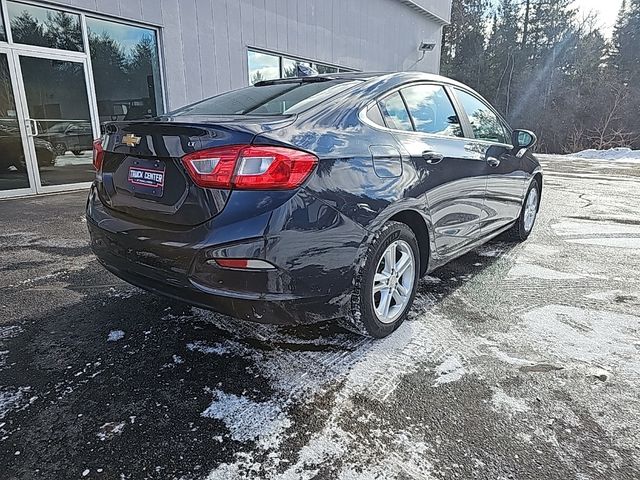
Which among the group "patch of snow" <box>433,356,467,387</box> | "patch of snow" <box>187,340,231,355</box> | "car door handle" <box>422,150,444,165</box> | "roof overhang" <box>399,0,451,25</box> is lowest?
"patch of snow" <box>433,356,467,387</box>

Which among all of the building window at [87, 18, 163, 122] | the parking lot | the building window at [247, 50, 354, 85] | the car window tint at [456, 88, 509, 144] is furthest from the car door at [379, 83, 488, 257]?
the building window at [247, 50, 354, 85]

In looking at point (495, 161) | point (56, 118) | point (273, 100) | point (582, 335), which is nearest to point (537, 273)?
point (495, 161)

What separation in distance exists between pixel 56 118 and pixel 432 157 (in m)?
6.29

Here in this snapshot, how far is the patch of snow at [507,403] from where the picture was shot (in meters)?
1.74

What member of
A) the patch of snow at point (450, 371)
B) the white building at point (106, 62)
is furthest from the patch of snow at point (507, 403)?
the white building at point (106, 62)

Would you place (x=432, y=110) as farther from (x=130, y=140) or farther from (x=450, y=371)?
(x=130, y=140)

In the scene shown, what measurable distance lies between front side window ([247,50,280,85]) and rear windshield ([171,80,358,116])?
6722mm

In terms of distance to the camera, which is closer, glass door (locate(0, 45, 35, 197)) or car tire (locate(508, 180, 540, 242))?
car tire (locate(508, 180, 540, 242))

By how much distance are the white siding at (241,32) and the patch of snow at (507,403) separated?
735cm

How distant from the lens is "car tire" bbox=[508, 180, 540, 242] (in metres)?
4.09

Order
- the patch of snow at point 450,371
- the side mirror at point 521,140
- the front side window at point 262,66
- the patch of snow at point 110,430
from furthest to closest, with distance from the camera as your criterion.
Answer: the front side window at point 262,66 → the side mirror at point 521,140 → the patch of snow at point 450,371 → the patch of snow at point 110,430

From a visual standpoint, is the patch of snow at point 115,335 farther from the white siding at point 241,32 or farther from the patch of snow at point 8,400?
the white siding at point 241,32

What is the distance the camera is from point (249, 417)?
168 cm

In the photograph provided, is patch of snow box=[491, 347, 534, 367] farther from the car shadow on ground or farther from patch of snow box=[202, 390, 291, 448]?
patch of snow box=[202, 390, 291, 448]
